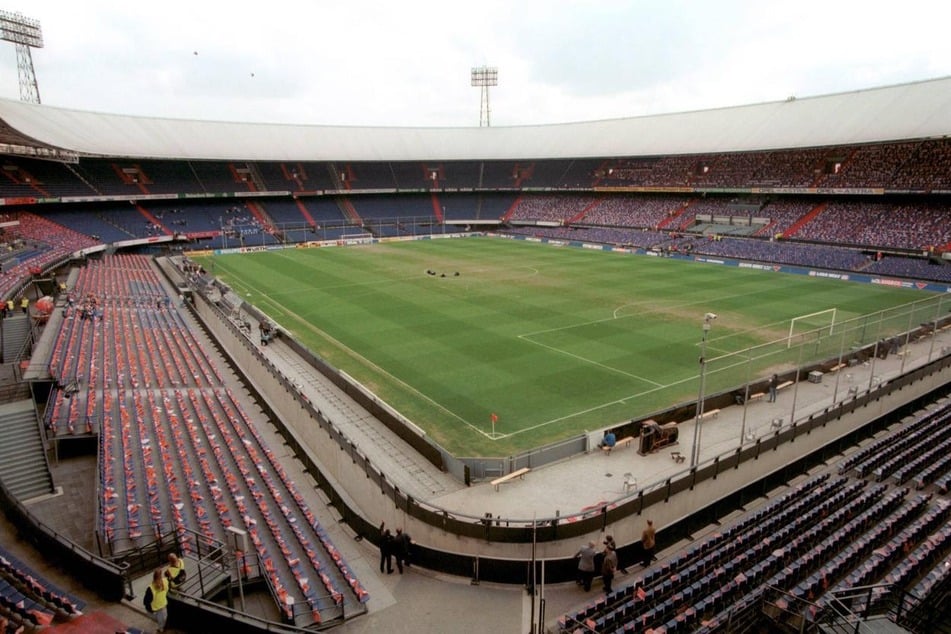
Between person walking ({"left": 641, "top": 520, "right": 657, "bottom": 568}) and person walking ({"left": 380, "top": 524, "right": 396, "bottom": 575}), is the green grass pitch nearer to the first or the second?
person walking ({"left": 641, "top": 520, "right": 657, "bottom": 568})

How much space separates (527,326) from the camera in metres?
33.7

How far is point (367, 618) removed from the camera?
11.1 metres

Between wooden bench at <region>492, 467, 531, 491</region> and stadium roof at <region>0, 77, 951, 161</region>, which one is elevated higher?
stadium roof at <region>0, 77, 951, 161</region>

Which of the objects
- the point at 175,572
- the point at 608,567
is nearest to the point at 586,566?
the point at 608,567

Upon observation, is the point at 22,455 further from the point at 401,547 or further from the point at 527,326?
the point at 527,326

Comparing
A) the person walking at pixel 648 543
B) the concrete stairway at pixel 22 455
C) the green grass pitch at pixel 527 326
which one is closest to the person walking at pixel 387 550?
the person walking at pixel 648 543

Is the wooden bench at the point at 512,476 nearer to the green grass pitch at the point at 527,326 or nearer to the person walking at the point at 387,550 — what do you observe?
the green grass pitch at the point at 527,326

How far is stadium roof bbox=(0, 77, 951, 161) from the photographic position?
5747cm

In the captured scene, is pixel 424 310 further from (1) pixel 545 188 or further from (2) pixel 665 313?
(1) pixel 545 188

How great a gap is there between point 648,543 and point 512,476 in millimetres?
4916

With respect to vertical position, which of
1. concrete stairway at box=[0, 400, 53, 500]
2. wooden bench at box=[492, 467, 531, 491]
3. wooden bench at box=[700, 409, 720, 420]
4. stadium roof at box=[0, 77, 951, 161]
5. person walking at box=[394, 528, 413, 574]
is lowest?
wooden bench at box=[492, 467, 531, 491]

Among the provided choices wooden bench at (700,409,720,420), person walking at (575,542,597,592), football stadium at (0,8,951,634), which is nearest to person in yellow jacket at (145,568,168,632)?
football stadium at (0,8,951,634)

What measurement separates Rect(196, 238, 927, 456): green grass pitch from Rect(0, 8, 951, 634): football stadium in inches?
9.3

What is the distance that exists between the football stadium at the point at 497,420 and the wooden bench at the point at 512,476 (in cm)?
31
